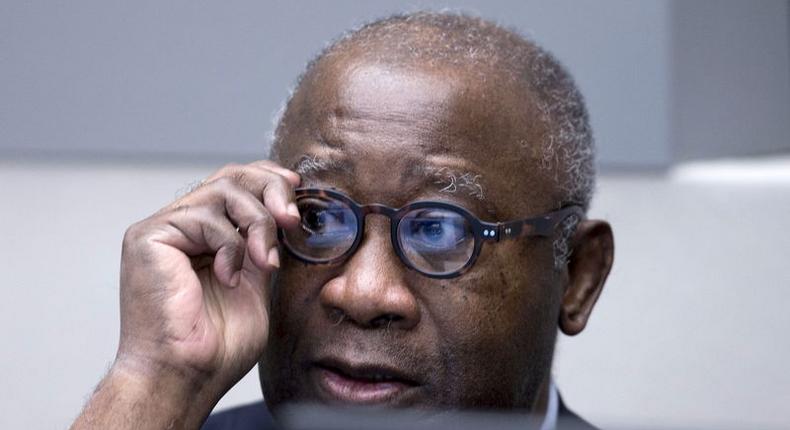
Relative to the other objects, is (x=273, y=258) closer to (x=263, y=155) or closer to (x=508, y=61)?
(x=508, y=61)

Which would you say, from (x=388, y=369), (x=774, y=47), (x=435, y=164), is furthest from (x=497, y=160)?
(x=774, y=47)

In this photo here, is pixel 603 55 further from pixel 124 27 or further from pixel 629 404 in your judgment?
pixel 124 27

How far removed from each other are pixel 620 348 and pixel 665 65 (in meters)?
0.84

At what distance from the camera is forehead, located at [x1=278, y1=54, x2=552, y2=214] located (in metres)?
2.31

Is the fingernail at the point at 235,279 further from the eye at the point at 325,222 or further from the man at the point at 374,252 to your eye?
the eye at the point at 325,222

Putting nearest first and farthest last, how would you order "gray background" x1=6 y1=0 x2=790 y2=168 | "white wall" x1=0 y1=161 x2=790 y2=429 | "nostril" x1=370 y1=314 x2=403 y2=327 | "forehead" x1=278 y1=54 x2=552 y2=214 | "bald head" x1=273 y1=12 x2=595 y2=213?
"nostril" x1=370 y1=314 x2=403 y2=327 < "forehead" x1=278 y1=54 x2=552 y2=214 < "bald head" x1=273 y1=12 x2=595 y2=213 < "gray background" x1=6 y1=0 x2=790 y2=168 < "white wall" x1=0 y1=161 x2=790 y2=429

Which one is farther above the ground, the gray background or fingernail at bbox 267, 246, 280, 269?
the gray background

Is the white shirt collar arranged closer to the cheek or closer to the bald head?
the cheek

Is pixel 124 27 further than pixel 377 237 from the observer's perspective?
Yes

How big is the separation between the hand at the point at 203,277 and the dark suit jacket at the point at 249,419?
1.67 feet


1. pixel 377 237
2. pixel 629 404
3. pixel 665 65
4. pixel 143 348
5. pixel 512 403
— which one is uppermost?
pixel 665 65

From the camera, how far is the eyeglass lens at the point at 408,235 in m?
2.23

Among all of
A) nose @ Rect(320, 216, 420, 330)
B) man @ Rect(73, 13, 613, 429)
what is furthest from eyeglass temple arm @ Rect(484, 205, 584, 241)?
nose @ Rect(320, 216, 420, 330)

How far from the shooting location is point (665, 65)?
3037mm
